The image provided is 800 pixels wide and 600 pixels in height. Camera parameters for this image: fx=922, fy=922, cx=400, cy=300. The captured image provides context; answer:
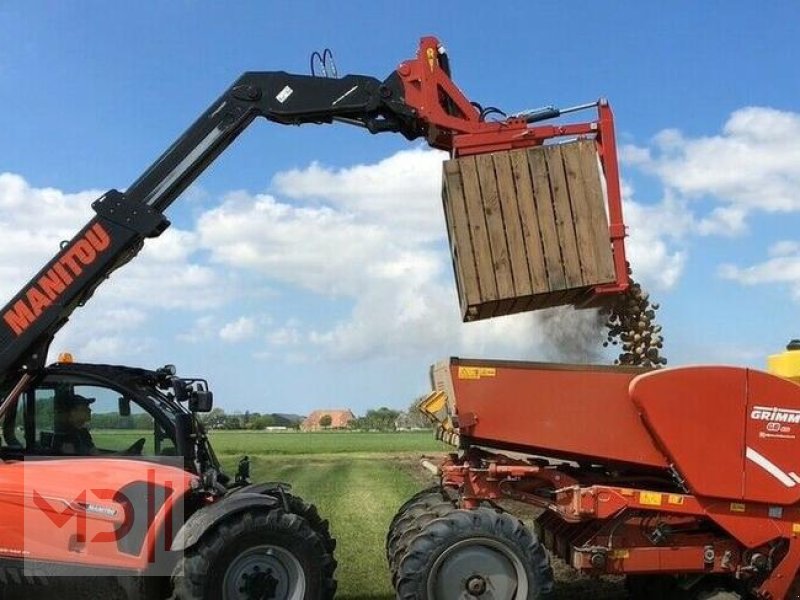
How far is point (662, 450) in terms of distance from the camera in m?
6.79

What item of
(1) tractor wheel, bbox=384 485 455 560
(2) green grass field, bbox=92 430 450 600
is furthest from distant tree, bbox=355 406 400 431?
(1) tractor wheel, bbox=384 485 455 560

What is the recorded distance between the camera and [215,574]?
619 centimetres

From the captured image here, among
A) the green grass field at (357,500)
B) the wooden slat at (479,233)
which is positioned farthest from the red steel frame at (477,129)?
the green grass field at (357,500)

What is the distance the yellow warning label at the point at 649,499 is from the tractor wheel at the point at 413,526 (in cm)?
140

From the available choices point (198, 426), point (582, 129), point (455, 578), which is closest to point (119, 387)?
point (198, 426)

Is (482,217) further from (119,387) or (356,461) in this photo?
(356,461)

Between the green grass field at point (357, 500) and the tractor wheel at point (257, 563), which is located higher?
the tractor wheel at point (257, 563)

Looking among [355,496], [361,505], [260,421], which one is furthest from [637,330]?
[260,421]

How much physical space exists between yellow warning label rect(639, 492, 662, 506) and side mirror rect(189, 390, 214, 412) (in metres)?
3.26

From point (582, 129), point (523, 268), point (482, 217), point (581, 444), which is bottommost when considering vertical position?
point (581, 444)

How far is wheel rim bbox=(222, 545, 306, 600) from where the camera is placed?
6.29 m

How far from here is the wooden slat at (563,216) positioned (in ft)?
22.9

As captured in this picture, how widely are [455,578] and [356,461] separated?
2729cm

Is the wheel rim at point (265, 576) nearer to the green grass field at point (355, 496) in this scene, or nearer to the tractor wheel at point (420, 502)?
the green grass field at point (355, 496)
